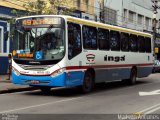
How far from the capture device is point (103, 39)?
19109 mm

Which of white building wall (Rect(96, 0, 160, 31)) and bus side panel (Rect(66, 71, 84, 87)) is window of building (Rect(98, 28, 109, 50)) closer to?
bus side panel (Rect(66, 71, 84, 87))

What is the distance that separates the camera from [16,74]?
16781 millimetres

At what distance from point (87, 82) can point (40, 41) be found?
2.97 m

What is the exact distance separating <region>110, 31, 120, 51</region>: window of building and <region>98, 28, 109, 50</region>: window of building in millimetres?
506

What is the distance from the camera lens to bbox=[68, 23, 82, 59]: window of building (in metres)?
16.2

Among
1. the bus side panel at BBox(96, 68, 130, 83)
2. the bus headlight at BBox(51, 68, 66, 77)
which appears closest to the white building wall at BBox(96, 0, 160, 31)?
the bus side panel at BBox(96, 68, 130, 83)

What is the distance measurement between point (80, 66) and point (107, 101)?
255 cm

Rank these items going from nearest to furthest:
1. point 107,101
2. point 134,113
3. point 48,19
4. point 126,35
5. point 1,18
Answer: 1. point 134,113
2. point 107,101
3. point 48,19
4. point 126,35
5. point 1,18

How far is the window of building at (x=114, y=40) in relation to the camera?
Result: 65.8 ft

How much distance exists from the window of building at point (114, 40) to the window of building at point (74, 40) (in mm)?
3378

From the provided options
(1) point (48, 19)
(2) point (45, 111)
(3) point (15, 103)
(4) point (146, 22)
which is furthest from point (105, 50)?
(4) point (146, 22)

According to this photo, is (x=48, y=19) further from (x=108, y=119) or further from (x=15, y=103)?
(x=108, y=119)

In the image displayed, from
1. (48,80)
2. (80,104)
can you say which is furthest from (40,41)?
(80,104)

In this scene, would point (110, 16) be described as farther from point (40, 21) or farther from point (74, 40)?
point (40, 21)
